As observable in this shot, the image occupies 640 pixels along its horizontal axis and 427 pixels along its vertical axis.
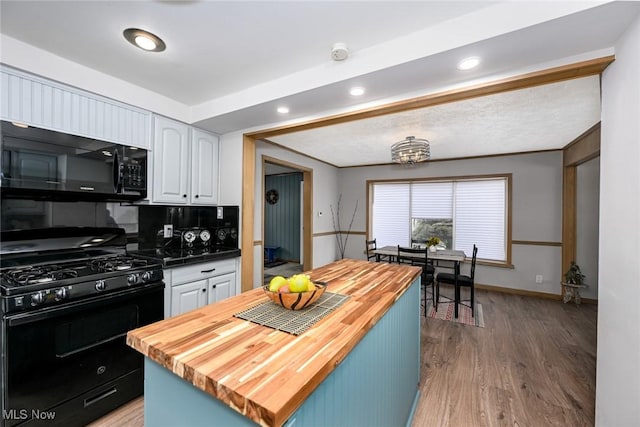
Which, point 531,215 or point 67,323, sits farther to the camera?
point 531,215

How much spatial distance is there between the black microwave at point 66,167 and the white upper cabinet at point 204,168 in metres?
0.52

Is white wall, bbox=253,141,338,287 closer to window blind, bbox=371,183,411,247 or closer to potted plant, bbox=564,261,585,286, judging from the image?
window blind, bbox=371,183,411,247

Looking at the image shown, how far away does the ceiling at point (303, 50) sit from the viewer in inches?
56.2

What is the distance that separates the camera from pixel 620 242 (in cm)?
137

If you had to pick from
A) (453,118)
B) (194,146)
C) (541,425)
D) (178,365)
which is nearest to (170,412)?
(178,365)

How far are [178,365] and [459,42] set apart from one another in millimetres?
1989

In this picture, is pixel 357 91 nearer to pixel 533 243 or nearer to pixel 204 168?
pixel 204 168

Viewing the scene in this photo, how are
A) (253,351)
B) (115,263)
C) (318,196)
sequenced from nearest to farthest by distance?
(253,351) → (115,263) → (318,196)

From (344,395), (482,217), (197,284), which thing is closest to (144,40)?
(197,284)

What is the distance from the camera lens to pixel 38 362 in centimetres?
149

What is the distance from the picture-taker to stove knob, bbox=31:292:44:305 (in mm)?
1463

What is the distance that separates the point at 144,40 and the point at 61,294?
1.65 metres

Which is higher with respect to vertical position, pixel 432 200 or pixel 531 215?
pixel 432 200

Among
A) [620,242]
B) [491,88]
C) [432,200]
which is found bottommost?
[620,242]
